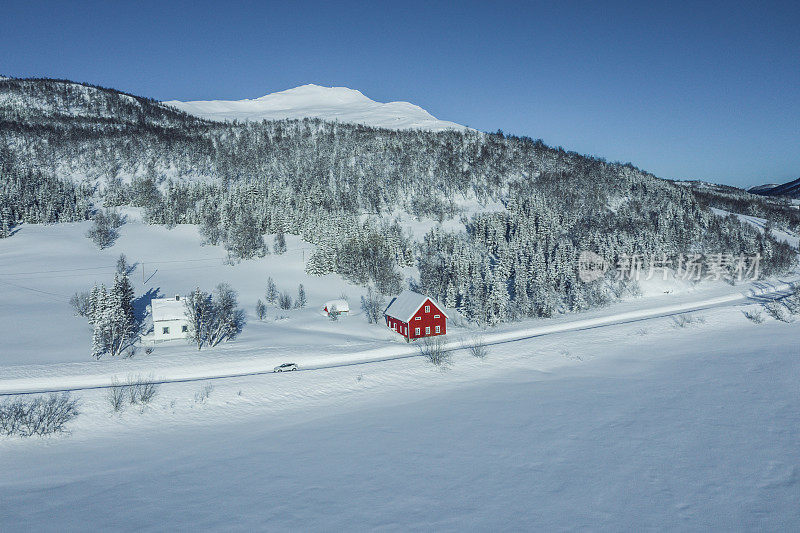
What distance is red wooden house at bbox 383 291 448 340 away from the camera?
4331cm

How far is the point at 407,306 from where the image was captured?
45.3m

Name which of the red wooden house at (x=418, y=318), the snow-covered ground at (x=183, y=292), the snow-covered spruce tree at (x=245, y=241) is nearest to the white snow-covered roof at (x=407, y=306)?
the red wooden house at (x=418, y=318)

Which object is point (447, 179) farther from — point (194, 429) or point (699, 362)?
point (194, 429)

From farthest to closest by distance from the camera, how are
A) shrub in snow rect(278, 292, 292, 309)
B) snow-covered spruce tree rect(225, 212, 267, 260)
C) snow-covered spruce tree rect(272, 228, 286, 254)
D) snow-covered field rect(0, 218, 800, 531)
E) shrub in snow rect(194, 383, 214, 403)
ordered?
snow-covered spruce tree rect(272, 228, 286, 254) < snow-covered spruce tree rect(225, 212, 267, 260) < shrub in snow rect(278, 292, 292, 309) < shrub in snow rect(194, 383, 214, 403) < snow-covered field rect(0, 218, 800, 531)

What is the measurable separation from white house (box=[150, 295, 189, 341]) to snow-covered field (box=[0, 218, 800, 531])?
10.8ft

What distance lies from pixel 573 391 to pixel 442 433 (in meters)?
9.85

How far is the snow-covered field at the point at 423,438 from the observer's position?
1262cm

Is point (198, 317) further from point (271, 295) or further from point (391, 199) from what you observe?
point (391, 199)

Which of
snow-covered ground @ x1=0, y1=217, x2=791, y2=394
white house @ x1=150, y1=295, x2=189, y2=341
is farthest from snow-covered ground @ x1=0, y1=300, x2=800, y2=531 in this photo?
white house @ x1=150, y1=295, x2=189, y2=341

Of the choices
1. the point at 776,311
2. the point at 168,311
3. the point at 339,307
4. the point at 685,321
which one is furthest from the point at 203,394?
the point at 776,311

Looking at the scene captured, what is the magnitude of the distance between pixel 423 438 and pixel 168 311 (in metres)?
32.7

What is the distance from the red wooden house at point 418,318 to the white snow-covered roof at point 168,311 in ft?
72.5

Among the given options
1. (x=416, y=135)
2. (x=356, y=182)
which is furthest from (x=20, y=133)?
(x=416, y=135)

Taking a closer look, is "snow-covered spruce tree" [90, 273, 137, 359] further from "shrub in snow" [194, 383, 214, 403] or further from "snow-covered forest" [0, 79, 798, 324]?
"snow-covered forest" [0, 79, 798, 324]
